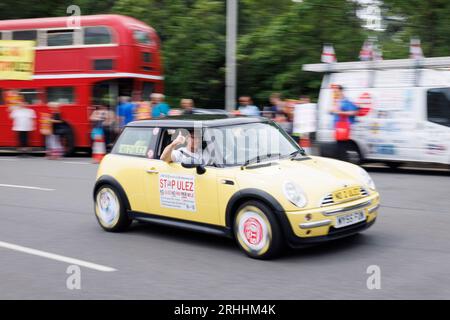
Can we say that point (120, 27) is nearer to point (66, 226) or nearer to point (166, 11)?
point (166, 11)

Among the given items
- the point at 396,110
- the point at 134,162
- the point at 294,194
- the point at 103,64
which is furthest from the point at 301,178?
the point at 103,64

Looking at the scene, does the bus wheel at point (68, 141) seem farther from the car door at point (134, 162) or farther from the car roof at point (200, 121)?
the car roof at point (200, 121)

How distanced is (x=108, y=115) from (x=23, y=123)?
10.9ft

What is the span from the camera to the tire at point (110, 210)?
8352 mm

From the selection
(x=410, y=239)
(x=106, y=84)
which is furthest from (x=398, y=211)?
(x=106, y=84)

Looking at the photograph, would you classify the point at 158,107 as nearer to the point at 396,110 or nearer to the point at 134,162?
the point at 396,110

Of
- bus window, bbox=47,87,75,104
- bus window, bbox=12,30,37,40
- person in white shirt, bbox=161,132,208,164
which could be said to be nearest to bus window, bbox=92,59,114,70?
bus window, bbox=47,87,75,104

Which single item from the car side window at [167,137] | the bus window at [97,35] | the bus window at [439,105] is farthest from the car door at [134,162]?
the bus window at [97,35]

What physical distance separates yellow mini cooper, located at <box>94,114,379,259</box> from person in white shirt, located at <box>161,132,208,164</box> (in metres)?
0.01

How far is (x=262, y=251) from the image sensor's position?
6.68 metres

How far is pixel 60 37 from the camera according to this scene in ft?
66.0

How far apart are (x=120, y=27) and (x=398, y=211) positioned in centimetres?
1228

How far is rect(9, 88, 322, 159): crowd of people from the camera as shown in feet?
54.8

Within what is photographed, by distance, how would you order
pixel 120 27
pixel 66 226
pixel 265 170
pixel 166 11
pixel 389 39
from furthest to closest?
pixel 166 11
pixel 389 39
pixel 120 27
pixel 66 226
pixel 265 170
